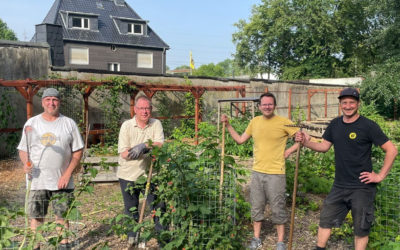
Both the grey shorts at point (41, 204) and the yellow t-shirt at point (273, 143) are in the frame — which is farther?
the yellow t-shirt at point (273, 143)

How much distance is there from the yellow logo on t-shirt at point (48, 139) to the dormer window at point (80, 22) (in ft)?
87.2

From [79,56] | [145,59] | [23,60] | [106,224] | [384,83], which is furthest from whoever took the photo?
[145,59]

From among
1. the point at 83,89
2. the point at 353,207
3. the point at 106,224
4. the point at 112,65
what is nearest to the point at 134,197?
the point at 106,224

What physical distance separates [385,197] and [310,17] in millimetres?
31823

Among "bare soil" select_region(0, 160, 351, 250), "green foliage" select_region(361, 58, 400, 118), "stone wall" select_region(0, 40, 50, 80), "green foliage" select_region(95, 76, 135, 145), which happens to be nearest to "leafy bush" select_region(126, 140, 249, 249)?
"bare soil" select_region(0, 160, 351, 250)

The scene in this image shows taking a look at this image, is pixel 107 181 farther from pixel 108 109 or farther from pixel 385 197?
pixel 385 197

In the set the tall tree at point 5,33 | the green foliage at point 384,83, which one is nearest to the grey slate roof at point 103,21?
the green foliage at point 384,83

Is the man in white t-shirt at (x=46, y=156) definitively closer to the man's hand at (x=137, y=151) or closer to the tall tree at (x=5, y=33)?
the man's hand at (x=137, y=151)

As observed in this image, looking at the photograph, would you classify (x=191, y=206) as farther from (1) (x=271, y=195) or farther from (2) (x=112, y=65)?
(2) (x=112, y=65)

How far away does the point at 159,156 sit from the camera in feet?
10.8

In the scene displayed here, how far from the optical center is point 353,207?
3291 millimetres

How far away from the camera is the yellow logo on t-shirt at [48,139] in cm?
350

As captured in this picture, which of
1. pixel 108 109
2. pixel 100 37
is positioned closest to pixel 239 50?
pixel 100 37

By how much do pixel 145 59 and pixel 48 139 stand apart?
27134 mm
